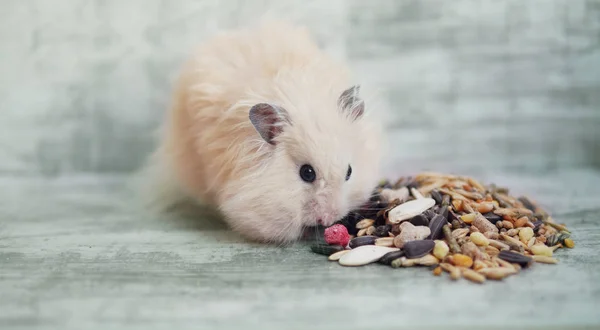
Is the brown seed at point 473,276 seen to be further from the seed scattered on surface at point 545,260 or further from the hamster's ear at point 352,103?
the hamster's ear at point 352,103

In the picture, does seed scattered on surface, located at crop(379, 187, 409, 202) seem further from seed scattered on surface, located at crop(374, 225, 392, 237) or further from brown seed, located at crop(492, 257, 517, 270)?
brown seed, located at crop(492, 257, 517, 270)

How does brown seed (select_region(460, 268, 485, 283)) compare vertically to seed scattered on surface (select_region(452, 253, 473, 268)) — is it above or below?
below

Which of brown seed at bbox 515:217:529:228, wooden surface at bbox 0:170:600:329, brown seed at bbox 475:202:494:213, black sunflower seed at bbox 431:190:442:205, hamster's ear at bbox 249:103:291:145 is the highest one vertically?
hamster's ear at bbox 249:103:291:145

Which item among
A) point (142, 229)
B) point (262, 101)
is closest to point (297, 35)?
point (262, 101)

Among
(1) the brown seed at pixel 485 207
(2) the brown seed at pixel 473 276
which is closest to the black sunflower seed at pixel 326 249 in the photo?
(2) the brown seed at pixel 473 276

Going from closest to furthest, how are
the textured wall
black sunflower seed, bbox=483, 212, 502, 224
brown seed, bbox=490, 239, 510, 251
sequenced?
brown seed, bbox=490, 239, 510, 251 < black sunflower seed, bbox=483, 212, 502, 224 < the textured wall

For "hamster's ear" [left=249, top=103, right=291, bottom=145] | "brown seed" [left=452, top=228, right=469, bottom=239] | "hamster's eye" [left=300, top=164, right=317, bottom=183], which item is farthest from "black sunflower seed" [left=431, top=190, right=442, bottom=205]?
"hamster's ear" [left=249, top=103, right=291, bottom=145]

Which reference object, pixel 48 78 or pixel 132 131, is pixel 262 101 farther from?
pixel 48 78
